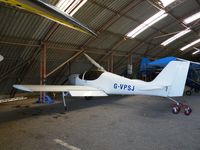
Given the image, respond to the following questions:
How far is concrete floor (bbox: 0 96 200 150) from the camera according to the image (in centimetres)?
408

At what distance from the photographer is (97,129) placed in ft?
16.8

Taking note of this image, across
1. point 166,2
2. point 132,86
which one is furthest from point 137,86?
point 166,2

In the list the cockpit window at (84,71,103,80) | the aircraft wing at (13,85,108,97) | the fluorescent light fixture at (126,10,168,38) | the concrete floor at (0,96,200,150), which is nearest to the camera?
the concrete floor at (0,96,200,150)

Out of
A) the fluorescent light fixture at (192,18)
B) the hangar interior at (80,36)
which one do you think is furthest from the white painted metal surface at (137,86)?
the fluorescent light fixture at (192,18)

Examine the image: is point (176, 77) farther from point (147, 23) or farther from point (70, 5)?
point (147, 23)

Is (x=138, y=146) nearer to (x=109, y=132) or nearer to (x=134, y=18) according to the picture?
(x=109, y=132)

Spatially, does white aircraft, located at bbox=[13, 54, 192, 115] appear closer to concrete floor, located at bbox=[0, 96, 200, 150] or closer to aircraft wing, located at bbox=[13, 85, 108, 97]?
aircraft wing, located at bbox=[13, 85, 108, 97]

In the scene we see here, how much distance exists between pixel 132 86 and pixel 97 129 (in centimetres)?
307

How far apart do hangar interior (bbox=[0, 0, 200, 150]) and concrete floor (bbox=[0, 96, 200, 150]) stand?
19 mm

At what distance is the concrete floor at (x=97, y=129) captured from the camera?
4.08 meters

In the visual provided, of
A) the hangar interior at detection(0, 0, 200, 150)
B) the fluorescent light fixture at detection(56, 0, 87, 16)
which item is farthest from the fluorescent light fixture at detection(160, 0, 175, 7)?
the fluorescent light fixture at detection(56, 0, 87, 16)

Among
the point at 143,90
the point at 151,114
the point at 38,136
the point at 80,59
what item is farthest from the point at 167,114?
the point at 80,59

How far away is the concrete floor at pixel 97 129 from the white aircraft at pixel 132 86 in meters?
0.71

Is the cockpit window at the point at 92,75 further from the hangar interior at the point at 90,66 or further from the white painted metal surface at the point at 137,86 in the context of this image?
the hangar interior at the point at 90,66
